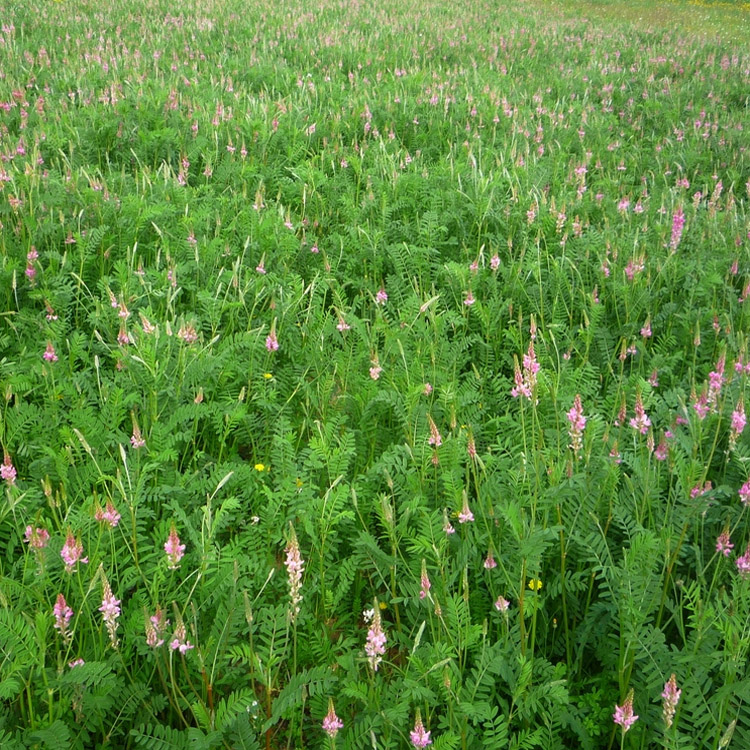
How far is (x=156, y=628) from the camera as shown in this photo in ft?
5.32

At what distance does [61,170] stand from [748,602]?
4638mm

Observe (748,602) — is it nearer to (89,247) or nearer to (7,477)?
(7,477)

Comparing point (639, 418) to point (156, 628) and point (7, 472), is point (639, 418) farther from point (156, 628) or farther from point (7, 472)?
point (7, 472)

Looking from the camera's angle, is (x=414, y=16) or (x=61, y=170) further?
(x=414, y=16)

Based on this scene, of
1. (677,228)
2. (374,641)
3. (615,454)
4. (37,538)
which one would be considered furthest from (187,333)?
(677,228)

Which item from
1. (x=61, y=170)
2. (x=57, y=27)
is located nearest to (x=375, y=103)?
(x=61, y=170)

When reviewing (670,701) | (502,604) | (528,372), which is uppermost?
(528,372)

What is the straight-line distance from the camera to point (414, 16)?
1261 centimetres

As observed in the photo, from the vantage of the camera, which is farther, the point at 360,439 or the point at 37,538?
the point at 360,439

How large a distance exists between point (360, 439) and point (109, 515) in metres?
1.00

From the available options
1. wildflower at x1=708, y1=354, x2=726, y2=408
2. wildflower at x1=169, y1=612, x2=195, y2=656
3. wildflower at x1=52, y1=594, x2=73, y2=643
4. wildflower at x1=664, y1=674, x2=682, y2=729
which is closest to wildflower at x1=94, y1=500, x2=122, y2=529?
wildflower at x1=52, y1=594, x2=73, y2=643

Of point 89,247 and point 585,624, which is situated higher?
point 89,247

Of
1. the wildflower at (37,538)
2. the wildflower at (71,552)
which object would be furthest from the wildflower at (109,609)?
the wildflower at (37,538)

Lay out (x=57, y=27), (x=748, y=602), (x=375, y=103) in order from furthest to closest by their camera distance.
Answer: (x=57, y=27) < (x=375, y=103) < (x=748, y=602)
